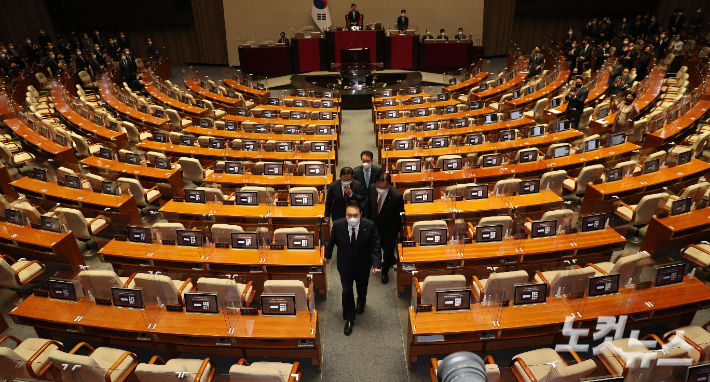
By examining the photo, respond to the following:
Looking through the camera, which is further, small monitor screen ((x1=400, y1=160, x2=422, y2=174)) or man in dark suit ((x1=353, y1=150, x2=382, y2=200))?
small monitor screen ((x1=400, y1=160, x2=422, y2=174))

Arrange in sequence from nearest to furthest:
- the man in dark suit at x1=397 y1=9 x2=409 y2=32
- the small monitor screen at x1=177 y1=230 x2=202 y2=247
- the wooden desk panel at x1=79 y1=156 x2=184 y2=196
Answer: the small monitor screen at x1=177 y1=230 x2=202 y2=247 → the wooden desk panel at x1=79 y1=156 x2=184 y2=196 → the man in dark suit at x1=397 y1=9 x2=409 y2=32

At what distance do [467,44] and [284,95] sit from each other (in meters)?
7.89

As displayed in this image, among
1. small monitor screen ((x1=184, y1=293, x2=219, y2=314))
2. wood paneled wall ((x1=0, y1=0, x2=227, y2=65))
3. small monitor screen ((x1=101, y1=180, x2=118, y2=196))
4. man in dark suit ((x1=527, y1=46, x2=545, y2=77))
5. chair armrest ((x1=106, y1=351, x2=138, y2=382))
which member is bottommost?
chair armrest ((x1=106, y1=351, x2=138, y2=382))

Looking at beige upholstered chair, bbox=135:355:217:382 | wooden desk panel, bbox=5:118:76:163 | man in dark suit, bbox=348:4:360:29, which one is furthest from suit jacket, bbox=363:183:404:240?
man in dark suit, bbox=348:4:360:29

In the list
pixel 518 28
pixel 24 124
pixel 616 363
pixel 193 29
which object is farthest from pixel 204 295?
pixel 518 28

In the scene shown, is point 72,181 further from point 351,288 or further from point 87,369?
point 351,288

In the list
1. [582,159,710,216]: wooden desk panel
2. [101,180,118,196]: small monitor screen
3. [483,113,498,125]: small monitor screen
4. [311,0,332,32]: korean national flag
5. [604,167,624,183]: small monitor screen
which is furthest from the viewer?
[311,0,332,32]: korean national flag

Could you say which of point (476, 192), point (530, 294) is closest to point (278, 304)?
point (530, 294)

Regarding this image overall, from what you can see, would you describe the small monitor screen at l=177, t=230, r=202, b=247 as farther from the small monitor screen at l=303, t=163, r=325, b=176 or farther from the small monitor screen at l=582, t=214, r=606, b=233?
the small monitor screen at l=582, t=214, r=606, b=233

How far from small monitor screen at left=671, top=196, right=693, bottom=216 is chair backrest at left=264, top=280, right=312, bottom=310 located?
5135 mm

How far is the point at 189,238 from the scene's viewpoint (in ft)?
19.0

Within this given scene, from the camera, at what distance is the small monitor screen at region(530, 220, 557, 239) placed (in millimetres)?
5598

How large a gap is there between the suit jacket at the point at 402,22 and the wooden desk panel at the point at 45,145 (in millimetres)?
12904

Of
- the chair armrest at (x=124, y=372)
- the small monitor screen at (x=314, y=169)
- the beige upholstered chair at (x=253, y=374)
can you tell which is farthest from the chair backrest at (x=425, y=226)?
the chair armrest at (x=124, y=372)
